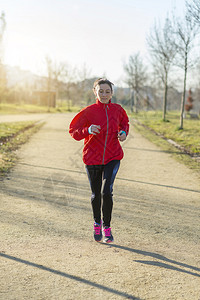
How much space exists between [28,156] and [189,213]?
20.5 ft

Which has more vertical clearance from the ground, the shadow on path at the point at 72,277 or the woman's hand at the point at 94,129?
the woman's hand at the point at 94,129

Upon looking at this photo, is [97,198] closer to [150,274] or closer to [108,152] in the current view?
[108,152]

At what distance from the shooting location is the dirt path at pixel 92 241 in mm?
2877

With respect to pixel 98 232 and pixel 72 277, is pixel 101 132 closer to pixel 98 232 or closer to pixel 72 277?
pixel 98 232

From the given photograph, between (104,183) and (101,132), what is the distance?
A: 60cm

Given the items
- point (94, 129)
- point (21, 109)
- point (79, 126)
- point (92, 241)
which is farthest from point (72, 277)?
point (21, 109)

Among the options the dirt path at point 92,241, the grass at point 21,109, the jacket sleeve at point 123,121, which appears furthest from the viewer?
the grass at point 21,109

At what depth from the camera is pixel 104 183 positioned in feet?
12.9

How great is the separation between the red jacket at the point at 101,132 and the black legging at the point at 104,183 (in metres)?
0.08

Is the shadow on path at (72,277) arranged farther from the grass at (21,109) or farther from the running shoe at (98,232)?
the grass at (21,109)

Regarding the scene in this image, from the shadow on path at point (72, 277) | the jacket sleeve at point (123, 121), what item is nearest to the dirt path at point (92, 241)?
the shadow on path at point (72, 277)

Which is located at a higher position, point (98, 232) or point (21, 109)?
point (21, 109)

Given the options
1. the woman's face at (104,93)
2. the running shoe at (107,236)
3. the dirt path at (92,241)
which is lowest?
the dirt path at (92,241)

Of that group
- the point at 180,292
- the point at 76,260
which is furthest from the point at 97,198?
the point at 180,292
